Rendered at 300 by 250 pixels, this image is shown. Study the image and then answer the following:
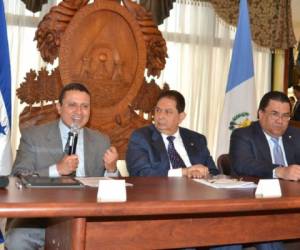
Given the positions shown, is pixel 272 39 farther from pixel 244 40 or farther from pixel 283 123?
pixel 283 123

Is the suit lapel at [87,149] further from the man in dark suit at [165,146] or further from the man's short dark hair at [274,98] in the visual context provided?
the man's short dark hair at [274,98]

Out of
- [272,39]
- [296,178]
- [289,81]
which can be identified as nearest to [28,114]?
[296,178]

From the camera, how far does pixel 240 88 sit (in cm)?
439

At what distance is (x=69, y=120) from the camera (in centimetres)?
274

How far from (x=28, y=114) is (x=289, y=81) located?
3564 millimetres

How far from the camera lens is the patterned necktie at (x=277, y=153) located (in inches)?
126

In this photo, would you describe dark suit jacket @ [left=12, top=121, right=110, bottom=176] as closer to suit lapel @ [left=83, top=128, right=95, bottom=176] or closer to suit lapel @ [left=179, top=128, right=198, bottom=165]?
suit lapel @ [left=83, top=128, right=95, bottom=176]

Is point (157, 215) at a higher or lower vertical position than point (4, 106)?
lower

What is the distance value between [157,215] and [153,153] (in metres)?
1.14

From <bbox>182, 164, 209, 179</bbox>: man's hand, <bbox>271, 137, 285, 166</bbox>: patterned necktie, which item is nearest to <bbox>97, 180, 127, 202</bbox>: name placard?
<bbox>182, 164, 209, 179</bbox>: man's hand

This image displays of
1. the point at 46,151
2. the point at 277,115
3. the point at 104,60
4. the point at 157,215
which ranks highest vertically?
the point at 104,60

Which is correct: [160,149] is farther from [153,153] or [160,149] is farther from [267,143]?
[267,143]

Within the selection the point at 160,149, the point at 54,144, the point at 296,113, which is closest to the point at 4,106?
the point at 54,144

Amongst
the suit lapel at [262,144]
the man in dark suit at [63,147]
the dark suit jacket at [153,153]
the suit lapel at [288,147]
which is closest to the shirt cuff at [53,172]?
the man in dark suit at [63,147]
